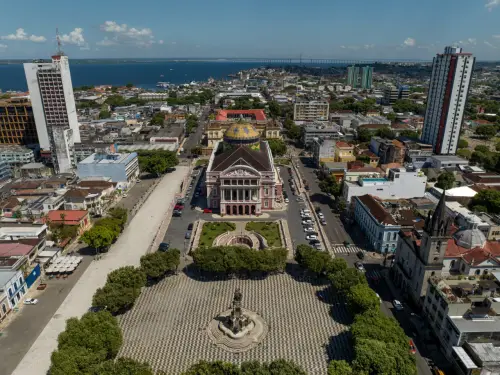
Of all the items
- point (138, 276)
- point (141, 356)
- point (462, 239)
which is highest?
point (462, 239)

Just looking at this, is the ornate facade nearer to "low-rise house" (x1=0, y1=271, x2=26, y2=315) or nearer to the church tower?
the church tower

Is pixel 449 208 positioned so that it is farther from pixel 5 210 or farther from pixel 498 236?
pixel 5 210

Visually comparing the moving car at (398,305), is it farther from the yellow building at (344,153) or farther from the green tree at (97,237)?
the yellow building at (344,153)

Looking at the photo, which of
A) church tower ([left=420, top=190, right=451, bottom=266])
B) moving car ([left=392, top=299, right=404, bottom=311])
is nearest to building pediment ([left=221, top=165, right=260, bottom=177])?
moving car ([left=392, top=299, right=404, bottom=311])

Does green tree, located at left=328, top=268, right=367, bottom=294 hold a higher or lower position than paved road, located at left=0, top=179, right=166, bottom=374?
higher

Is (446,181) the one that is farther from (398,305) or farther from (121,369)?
(121,369)

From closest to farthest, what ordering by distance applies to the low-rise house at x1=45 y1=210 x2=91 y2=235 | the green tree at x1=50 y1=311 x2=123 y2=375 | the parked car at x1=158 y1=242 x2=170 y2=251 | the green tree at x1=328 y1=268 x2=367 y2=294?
the green tree at x1=50 y1=311 x2=123 y2=375, the green tree at x1=328 y1=268 x2=367 y2=294, the parked car at x1=158 y1=242 x2=170 y2=251, the low-rise house at x1=45 y1=210 x2=91 y2=235

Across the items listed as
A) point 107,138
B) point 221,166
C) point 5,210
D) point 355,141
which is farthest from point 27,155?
point 355,141

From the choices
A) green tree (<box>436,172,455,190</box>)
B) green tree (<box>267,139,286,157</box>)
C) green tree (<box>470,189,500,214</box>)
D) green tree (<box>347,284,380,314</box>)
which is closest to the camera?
green tree (<box>347,284,380,314</box>)
